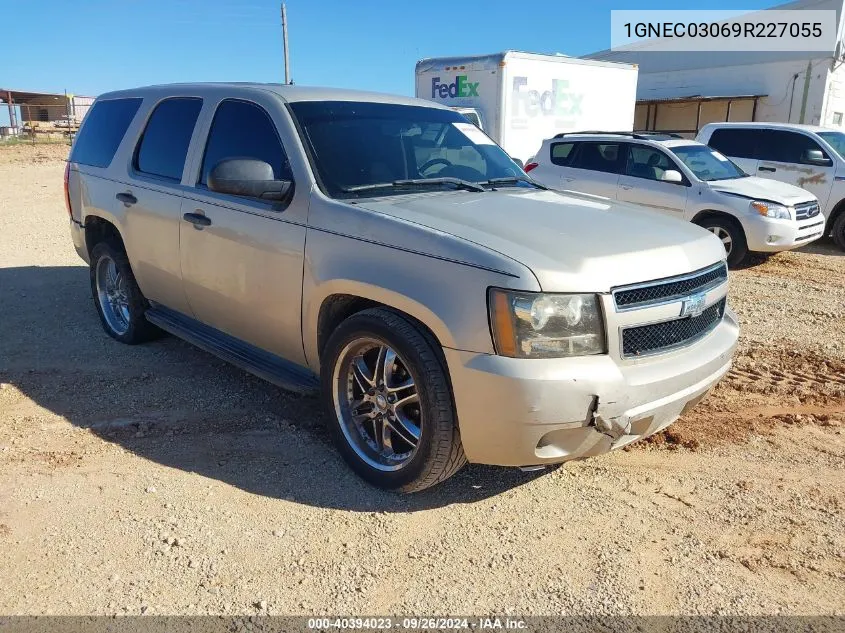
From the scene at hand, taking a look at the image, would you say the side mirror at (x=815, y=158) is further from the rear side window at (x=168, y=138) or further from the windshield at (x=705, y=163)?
the rear side window at (x=168, y=138)

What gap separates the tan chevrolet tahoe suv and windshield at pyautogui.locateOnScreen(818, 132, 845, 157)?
9.01 m

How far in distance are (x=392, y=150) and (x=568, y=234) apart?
134 cm

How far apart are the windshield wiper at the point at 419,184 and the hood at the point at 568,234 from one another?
0.09m

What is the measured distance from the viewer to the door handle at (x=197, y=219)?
412 centimetres

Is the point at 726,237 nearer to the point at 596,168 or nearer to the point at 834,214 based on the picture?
the point at 596,168

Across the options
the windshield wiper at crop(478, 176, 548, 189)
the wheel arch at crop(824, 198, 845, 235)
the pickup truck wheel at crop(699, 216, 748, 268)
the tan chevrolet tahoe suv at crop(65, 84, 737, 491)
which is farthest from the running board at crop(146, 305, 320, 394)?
the wheel arch at crop(824, 198, 845, 235)

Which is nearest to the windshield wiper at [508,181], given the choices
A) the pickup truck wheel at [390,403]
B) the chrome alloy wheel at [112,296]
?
the pickup truck wheel at [390,403]

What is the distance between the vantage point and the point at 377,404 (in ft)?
11.1

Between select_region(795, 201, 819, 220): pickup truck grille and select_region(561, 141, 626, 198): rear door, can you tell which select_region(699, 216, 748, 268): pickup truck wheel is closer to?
select_region(795, 201, 819, 220): pickup truck grille

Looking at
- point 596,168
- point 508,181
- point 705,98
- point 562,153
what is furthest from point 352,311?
point 705,98

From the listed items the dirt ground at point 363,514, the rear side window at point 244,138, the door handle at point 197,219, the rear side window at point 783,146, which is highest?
the rear side window at point 244,138

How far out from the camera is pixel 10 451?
381 cm

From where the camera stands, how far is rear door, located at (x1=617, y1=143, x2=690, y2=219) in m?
9.55

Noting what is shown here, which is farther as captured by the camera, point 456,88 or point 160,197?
point 456,88
